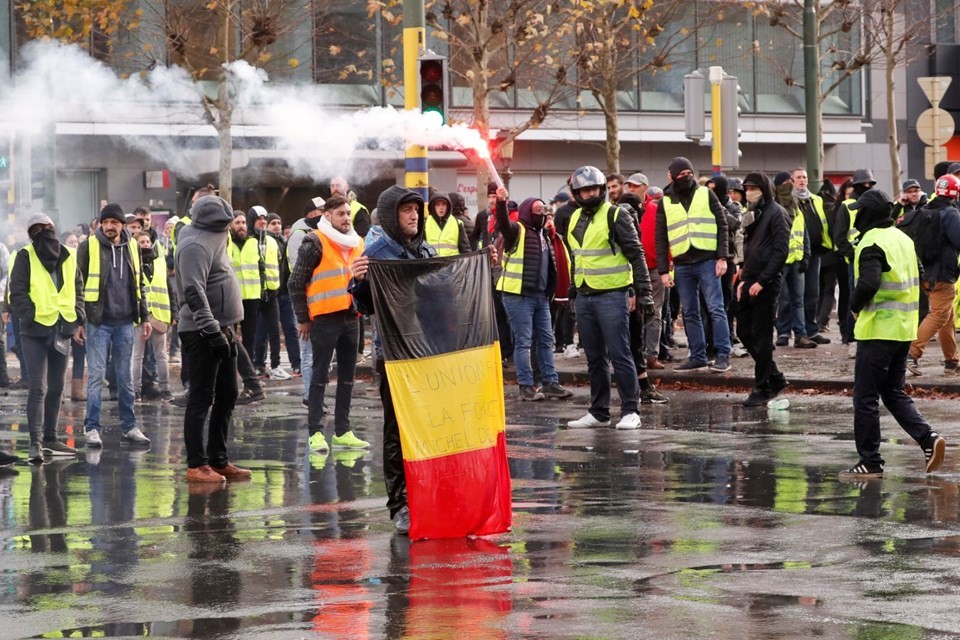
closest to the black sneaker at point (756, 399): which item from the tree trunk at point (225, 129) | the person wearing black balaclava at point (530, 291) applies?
the person wearing black balaclava at point (530, 291)

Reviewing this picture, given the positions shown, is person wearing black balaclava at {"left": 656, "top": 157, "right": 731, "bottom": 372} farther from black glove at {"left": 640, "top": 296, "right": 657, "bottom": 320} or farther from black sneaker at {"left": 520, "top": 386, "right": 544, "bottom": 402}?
black glove at {"left": 640, "top": 296, "right": 657, "bottom": 320}

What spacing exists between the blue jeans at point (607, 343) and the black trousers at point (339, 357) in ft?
6.75

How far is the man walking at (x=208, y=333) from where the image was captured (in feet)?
37.1

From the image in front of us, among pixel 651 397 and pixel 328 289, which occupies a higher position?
pixel 328 289

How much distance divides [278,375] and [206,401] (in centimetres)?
890

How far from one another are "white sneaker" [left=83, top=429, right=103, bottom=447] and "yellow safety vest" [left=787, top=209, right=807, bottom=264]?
863 cm

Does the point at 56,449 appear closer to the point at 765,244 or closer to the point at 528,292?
the point at 528,292

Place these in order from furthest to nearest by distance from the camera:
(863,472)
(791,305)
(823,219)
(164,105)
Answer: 1. (164,105)
2. (823,219)
3. (791,305)
4. (863,472)

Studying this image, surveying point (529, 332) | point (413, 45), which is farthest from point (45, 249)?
point (529, 332)

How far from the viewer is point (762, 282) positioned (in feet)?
48.4

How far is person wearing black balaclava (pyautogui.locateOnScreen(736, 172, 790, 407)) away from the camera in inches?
585

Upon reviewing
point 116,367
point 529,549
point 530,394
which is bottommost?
point 529,549

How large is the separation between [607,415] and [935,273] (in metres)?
4.12

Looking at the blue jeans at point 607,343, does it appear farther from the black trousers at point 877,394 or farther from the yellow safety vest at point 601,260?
the black trousers at point 877,394
